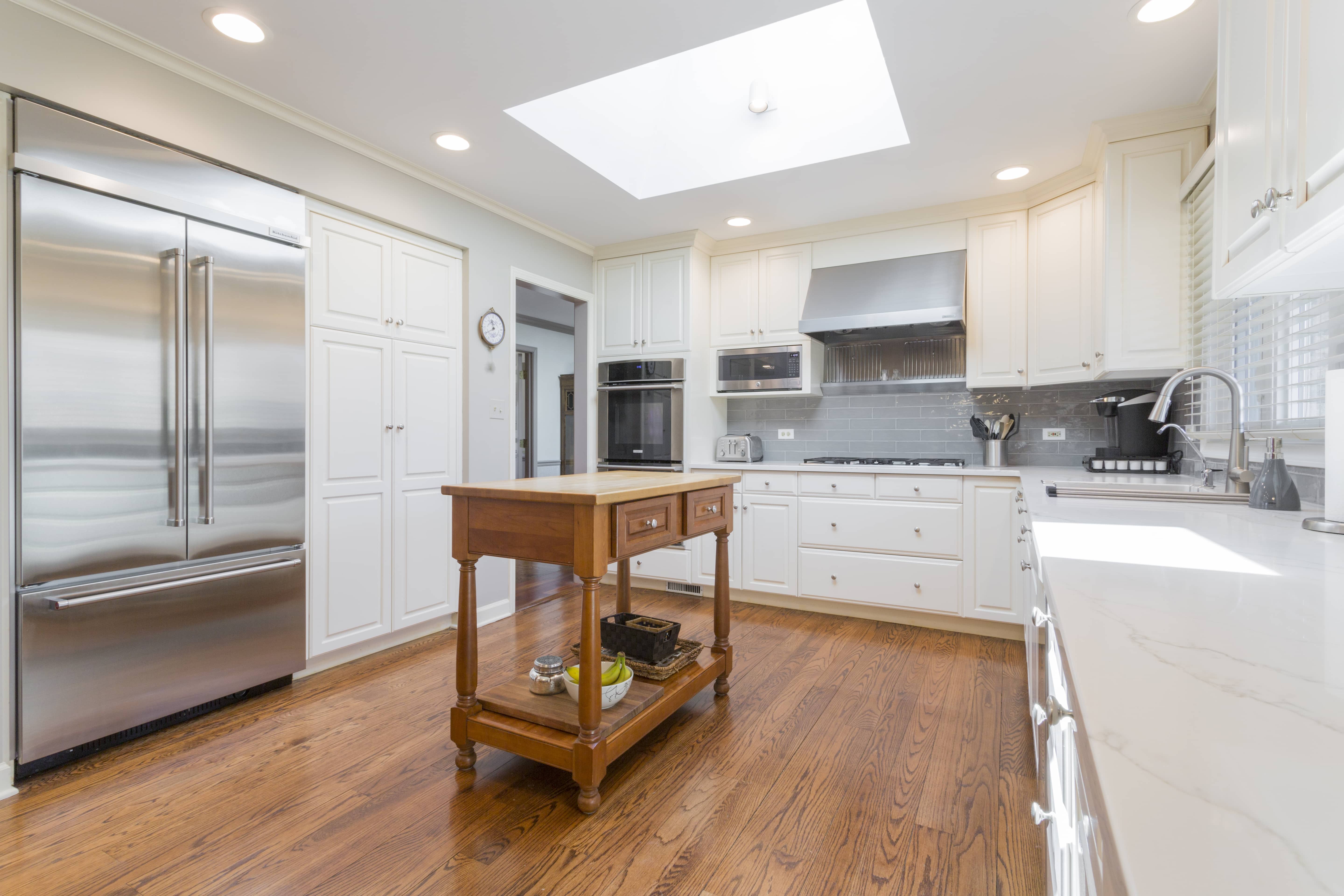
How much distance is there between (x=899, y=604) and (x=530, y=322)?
4.64 metres

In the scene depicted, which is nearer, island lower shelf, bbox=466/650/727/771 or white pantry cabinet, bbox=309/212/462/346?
island lower shelf, bbox=466/650/727/771

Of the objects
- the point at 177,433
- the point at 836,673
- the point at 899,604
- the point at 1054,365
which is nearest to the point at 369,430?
the point at 177,433

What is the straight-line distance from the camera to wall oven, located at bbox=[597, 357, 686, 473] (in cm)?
423

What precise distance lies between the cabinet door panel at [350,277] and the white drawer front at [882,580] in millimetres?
2699

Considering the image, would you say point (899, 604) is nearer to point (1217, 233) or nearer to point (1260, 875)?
point (1217, 233)

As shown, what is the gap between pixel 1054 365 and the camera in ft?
10.9

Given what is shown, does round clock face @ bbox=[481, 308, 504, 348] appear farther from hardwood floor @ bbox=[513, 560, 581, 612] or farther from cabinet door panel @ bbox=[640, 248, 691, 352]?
hardwood floor @ bbox=[513, 560, 581, 612]

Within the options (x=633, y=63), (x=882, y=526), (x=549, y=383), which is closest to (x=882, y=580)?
(x=882, y=526)

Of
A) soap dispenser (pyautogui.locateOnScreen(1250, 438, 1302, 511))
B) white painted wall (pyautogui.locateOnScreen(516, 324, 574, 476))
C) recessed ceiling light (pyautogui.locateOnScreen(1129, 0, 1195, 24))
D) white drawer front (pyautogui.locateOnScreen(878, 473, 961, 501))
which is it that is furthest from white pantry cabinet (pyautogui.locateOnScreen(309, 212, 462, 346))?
white painted wall (pyautogui.locateOnScreen(516, 324, 574, 476))

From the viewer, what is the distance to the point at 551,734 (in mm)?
1872

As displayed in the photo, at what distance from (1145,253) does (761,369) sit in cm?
211

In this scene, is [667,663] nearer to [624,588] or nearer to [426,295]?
[624,588]

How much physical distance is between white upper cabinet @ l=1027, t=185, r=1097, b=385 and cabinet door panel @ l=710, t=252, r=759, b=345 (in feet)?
5.41

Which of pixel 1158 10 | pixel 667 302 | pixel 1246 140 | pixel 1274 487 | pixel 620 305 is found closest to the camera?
pixel 1246 140
